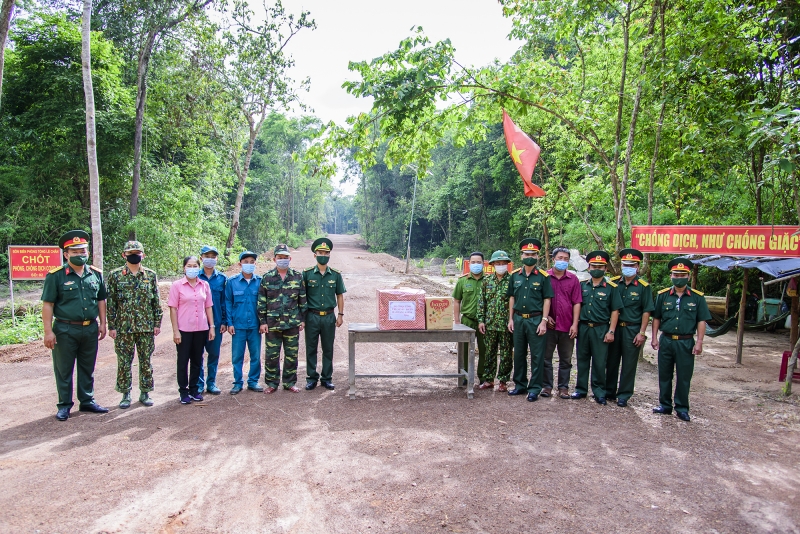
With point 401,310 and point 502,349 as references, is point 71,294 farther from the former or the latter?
point 502,349

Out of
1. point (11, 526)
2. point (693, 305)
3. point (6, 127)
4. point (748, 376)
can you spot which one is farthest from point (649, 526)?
point (6, 127)

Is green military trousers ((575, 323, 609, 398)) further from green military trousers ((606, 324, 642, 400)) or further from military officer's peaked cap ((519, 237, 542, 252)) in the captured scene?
military officer's peaked cap ((519, 237, 542, 252))

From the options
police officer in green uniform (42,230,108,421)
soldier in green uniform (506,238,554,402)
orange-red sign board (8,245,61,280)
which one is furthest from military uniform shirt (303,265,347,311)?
orange-red sign board (8,245,61,280)

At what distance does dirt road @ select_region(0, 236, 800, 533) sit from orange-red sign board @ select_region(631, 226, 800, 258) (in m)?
2.00

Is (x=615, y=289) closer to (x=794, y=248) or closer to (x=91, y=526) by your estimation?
(x=794, y=248)

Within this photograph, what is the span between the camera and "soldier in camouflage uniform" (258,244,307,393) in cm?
626

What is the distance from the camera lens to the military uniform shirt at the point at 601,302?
6062 millimetres

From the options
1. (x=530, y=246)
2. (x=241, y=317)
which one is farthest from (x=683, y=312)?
(x=241, y=317)

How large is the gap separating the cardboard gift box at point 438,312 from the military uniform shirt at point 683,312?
237cm

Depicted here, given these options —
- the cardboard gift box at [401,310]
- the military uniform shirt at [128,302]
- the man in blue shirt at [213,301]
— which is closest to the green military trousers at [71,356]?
the military uniform shirt at [128,302]

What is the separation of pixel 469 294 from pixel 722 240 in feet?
12.1

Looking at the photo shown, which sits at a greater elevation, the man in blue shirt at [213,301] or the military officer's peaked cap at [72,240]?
the military officer's peaked cap at [72,240]

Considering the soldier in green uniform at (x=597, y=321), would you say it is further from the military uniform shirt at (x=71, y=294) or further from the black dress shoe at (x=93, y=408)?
the military uniform shirt at (x=71, y=294)

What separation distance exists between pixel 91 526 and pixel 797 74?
9.99m
